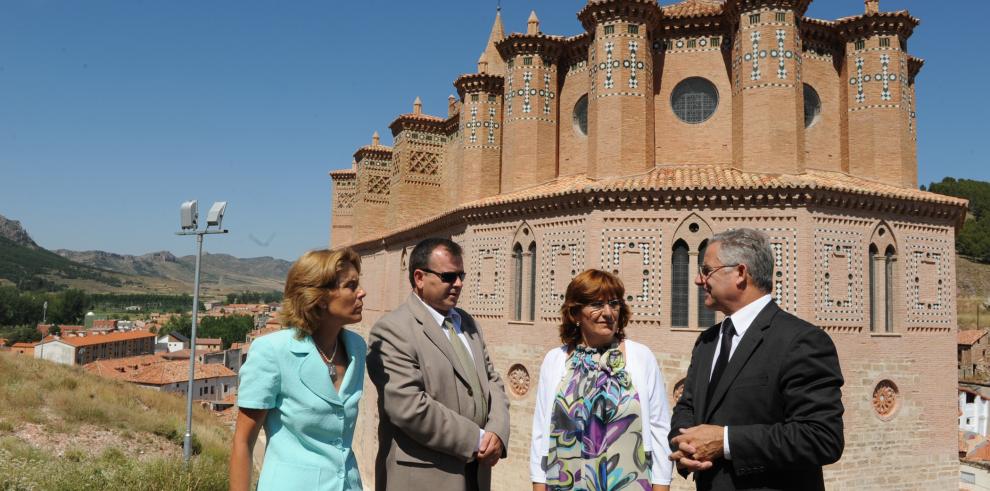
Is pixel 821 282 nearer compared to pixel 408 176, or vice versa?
pixel 821 282

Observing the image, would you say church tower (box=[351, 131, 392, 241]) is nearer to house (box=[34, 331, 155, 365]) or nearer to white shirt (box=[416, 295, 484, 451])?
white shirt (box=[416, 295, 484, 451])

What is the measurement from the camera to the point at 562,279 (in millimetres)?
13164

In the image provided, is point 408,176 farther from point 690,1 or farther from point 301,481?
point 301,481

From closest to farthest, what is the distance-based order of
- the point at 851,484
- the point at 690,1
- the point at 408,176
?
the point at 851,484 < the point at 690,1 < the point at 408,176

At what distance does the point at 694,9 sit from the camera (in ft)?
47.3

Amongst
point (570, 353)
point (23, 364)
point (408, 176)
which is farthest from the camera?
point (408, 176)

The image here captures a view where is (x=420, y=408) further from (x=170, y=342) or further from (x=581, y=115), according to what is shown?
(x=170, y=342)

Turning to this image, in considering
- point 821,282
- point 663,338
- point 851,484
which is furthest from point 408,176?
point 851,484

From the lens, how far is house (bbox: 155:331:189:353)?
87062 mm

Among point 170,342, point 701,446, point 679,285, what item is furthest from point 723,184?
point 170,342

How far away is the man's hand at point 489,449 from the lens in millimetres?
3623

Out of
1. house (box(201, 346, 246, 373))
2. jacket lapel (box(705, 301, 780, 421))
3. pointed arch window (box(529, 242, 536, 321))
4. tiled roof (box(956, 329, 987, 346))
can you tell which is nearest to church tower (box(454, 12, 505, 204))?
pointed arch window (box(529, 242, 536, 321))

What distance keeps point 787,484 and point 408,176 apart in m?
19.1

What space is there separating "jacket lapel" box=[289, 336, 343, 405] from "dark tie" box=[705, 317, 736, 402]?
2.00 metres
